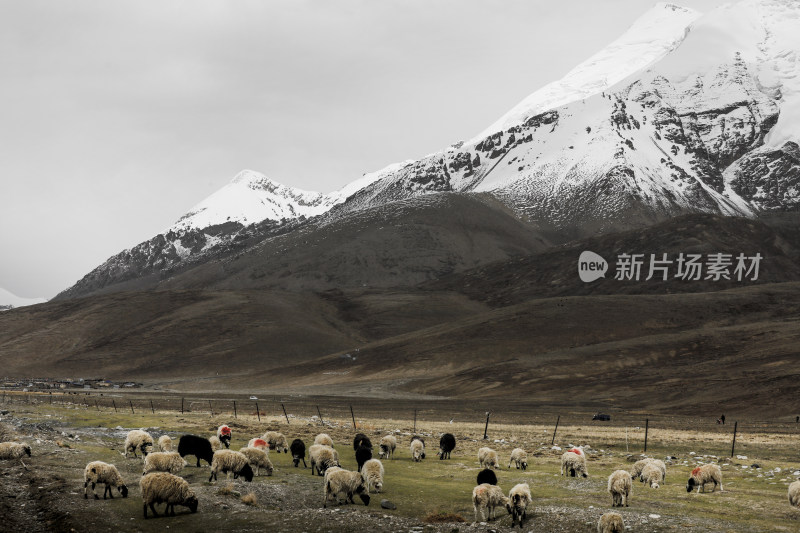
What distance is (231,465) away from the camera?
26391 mm

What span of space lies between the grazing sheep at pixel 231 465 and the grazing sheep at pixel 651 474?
14760 millimetres

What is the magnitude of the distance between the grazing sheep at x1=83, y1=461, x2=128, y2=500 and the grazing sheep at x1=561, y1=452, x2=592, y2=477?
679 inches

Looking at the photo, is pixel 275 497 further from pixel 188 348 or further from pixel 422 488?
pixel 188 348

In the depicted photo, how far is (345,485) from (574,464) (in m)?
11.7

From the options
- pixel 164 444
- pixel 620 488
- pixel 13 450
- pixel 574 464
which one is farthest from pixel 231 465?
pixel 574 464

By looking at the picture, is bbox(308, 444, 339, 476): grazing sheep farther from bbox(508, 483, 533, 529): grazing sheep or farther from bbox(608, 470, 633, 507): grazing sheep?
bbox(608, 470, 633, 507): grazing sheep

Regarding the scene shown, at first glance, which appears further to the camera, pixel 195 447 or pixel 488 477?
pixel 195 447

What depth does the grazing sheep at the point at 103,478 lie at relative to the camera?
22969 mm

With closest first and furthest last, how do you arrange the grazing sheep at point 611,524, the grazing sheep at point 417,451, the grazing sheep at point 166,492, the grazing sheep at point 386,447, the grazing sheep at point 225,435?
the grazing sheep at point 611,524 → the grazing sheep at point 166,492 → the grazing sheep at point 225,435 → the grazing sheep at point 417,451 → the grazing sheep at point 386,447

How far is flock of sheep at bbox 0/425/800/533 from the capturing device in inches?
845

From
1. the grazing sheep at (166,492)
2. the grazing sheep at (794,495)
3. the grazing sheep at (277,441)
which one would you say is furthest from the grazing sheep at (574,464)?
the grazing sheep at (166,492)

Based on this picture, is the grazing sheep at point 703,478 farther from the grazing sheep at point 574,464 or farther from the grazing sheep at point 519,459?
the grazing sheep at point 519,459

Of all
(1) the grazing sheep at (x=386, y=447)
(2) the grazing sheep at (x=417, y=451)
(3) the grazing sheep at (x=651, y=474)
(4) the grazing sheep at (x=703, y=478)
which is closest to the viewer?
(4) the grazing sheep at (x=703, y=478)

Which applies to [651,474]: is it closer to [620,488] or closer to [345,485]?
[620,488]
